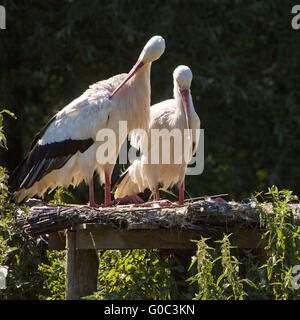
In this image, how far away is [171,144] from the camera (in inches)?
295

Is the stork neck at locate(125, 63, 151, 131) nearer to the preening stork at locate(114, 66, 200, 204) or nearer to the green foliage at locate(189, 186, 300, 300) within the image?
the preening stork at locate(114, 66, 200, 204)

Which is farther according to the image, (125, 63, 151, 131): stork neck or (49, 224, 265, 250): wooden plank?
(125, 63, 151, 131): stork neck

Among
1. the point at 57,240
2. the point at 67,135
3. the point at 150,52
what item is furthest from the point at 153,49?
the point at 57,240

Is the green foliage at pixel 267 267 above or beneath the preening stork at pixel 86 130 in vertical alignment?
beneath

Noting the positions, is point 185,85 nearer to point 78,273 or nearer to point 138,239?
point 138,239

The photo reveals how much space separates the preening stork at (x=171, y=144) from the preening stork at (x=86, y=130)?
0.70ft

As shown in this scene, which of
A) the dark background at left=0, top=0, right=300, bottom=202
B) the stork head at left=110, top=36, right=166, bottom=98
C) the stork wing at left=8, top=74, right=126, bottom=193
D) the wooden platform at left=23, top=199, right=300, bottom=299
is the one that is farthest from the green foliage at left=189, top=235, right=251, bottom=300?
the dark background at left=0, top=0, right=300, bottom=202

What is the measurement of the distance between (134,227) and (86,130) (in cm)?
157

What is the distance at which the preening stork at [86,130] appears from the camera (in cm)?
718

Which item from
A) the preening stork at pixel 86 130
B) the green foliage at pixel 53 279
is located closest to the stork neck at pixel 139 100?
the preening stork at pixel 86 130

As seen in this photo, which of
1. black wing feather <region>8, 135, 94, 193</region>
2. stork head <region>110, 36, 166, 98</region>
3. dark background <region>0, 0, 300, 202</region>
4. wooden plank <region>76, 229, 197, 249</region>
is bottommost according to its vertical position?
wooden plank <region>76, 229, 197, 249</region>

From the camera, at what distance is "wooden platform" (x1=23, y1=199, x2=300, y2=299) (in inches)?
226

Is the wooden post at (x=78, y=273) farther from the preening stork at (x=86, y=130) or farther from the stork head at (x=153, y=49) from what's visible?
the stork head at (x=153, y=49)

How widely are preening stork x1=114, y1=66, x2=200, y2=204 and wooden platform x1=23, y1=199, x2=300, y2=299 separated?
3.93ft
